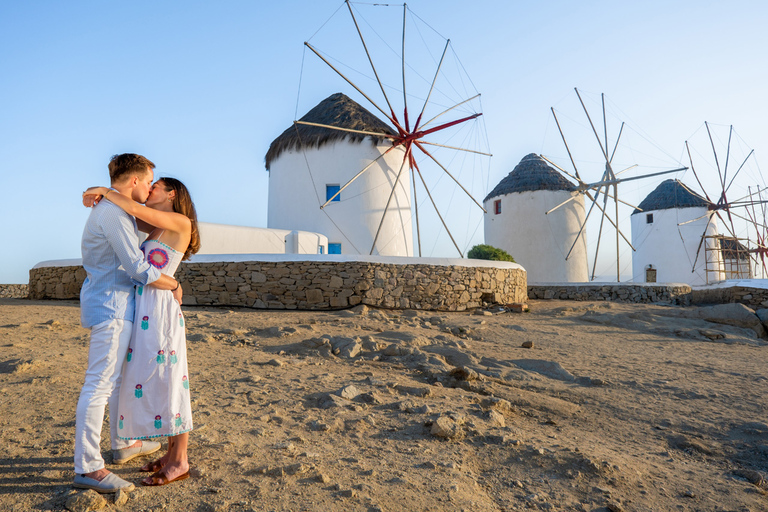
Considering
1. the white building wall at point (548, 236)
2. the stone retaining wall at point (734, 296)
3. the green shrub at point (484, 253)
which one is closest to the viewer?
the stone retaining wall at point (734, 296)

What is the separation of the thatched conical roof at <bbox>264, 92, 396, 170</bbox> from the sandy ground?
816cm

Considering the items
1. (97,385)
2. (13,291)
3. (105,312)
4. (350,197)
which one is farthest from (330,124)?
(97,385)

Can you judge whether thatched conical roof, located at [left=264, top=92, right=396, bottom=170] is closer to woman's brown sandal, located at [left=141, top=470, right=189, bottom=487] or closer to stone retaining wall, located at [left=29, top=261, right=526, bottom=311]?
stone retaining wall, located at [left=29, top=261, right=526, bottom=311]

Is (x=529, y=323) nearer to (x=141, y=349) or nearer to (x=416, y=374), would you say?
(x=416, y=374)

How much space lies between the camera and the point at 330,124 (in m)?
13.6

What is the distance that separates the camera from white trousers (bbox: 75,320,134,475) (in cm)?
200

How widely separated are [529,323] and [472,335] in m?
1.88

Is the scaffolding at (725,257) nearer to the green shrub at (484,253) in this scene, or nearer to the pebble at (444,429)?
the green shrub at (484,253)

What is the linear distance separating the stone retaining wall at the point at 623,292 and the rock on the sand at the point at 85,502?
15030 millimetres

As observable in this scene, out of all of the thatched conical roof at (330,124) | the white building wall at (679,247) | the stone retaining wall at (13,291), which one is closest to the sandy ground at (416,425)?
the thatched conical roof at (330,124)

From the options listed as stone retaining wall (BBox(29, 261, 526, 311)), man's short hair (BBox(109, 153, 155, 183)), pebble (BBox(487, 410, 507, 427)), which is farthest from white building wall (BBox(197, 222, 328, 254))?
man's short hair (BBox(109, 153, 155, 183))

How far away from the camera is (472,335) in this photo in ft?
23.2

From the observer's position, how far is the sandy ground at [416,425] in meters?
2.30

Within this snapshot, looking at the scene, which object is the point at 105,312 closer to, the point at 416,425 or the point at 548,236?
the point at 416,425
